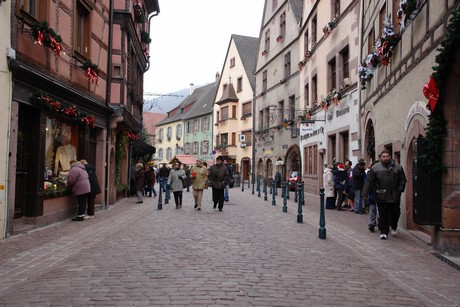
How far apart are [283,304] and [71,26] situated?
9287mm

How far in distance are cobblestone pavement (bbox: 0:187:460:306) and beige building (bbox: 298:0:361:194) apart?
8383 millimetres

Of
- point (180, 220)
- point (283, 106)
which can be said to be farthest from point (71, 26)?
point (283, 106)

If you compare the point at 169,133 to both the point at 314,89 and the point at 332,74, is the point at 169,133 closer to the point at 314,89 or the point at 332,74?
the point at 314,89

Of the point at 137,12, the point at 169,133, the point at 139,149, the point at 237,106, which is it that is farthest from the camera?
the point at 169,133

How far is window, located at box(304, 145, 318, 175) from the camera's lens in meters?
22.6

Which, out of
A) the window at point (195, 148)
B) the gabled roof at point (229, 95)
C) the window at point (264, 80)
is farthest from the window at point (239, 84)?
the window at point (195, 148)

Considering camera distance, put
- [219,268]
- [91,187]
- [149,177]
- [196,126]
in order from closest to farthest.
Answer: [219,268] < [91,187] < [149,177] < [196,126]

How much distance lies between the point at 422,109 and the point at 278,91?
2225cm

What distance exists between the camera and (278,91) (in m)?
30.3

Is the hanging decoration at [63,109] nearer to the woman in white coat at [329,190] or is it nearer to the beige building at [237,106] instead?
the woman in white coat at [329,190]

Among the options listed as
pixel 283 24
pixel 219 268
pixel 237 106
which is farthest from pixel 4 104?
pixel 237 106

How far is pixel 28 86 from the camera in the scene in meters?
9.06

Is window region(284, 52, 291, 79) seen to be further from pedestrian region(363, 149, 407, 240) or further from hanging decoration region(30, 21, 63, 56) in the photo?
hanging decoration region(30, 21, 63, 56)

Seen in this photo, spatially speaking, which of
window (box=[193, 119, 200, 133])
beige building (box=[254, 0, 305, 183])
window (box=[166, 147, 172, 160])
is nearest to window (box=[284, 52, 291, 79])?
beige building (box=[254, 0, 305, 183])
